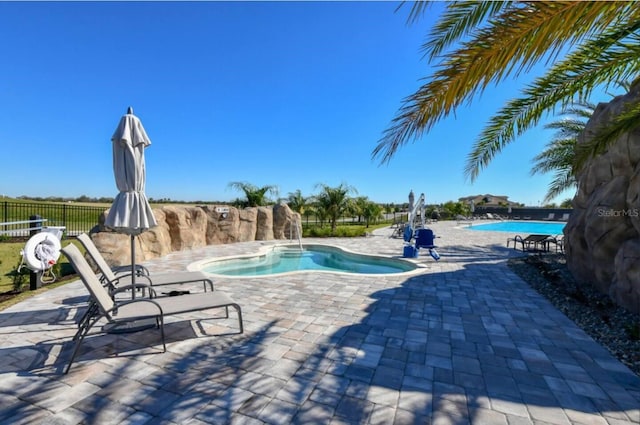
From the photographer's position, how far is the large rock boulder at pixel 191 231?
25.3 ft

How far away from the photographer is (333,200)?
1888cm

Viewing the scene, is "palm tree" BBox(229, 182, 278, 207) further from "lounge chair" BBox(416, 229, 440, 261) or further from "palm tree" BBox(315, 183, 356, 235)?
"lounge chair" BBox(416, 229, 440, 261)

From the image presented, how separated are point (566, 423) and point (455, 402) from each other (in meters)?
0.81

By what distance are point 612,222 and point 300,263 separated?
898 cm

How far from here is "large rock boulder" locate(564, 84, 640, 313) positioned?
193 inches

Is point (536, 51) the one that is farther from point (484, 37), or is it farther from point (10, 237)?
point (10, 237)

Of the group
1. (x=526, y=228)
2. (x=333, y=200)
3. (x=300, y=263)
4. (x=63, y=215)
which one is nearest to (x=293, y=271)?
(x=300, y=263)

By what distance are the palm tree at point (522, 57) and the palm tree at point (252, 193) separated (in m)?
14.0

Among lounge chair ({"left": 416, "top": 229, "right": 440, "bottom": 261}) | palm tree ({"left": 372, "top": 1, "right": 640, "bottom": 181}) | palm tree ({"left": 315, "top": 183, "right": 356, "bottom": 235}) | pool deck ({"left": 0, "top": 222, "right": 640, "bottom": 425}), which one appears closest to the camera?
palm tree ({"left": 372, "top": 1, "right": 640, "bottom": 181})

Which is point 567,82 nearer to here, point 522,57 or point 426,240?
point 522,57

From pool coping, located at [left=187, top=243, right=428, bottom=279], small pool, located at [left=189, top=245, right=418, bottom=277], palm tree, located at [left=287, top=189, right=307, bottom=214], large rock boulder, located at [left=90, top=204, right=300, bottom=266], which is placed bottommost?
small pool, located at [left=189, top=245, right=418, bottom=277]

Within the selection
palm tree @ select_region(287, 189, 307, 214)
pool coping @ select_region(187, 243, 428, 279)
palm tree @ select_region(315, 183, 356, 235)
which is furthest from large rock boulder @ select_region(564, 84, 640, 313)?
palm tree @ select_region(287, 189, 307, 214)

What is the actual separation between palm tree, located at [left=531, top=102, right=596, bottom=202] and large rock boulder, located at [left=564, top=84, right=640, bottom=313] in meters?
2.91

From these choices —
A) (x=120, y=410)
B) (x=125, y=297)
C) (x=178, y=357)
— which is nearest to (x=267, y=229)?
(x=125, y=297)
